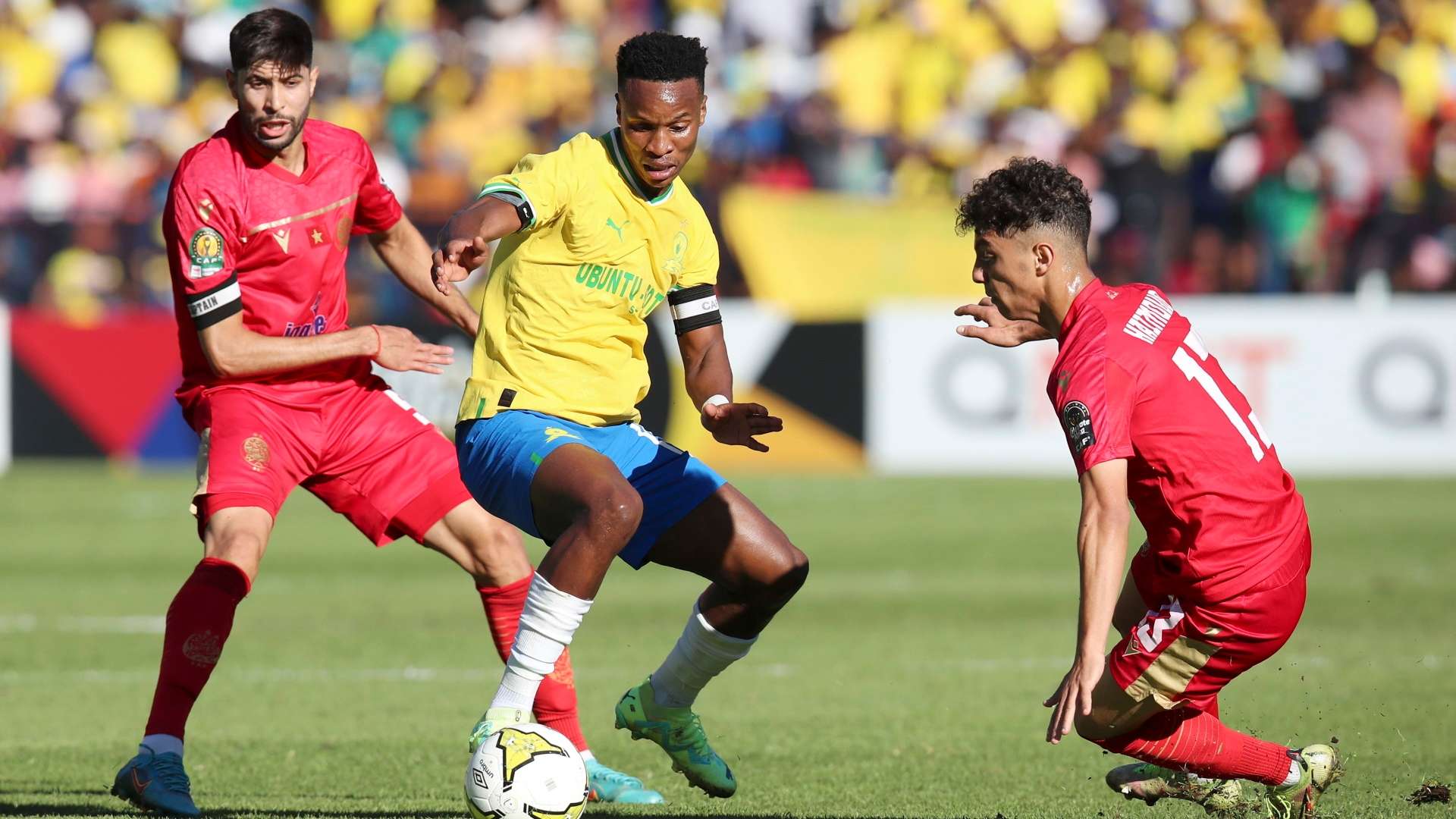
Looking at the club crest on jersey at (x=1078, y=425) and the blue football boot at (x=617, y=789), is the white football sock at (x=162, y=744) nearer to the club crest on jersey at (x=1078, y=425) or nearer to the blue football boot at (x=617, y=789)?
the blue football boot at (x=617, y=789)

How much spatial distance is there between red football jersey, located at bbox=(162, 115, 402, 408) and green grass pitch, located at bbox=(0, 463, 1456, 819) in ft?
4.84

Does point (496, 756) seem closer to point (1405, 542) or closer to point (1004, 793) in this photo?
point (1004, 793)

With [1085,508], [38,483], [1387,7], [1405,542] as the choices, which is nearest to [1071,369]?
[1085,508]

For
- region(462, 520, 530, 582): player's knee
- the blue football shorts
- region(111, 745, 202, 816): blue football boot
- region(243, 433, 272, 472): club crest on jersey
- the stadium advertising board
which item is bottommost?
the stadium advertising board

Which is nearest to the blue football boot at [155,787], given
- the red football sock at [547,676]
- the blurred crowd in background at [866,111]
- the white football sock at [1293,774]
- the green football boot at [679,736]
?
the red football sock at [547,676]

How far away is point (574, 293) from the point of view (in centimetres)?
582

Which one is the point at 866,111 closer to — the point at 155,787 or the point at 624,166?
the point at 624,166

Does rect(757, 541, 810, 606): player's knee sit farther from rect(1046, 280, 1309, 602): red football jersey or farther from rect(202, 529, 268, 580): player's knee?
rect(202, 529, 268, 580): player's knee

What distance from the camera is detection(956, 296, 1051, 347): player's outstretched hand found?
5496 mm

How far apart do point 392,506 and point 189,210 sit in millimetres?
1173

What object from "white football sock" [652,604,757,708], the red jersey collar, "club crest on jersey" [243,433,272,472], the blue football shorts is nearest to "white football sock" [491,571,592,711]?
the blue football shorts

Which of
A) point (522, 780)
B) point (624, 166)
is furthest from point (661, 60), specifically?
point (522, 780)

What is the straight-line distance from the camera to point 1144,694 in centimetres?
511

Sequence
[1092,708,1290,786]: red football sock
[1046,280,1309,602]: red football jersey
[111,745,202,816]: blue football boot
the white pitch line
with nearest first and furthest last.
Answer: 1. [1046,280,1309,602]: red football jersey
2. [1092,708,1290,786]: red football sock
3. [111,745,202,816]: blue football boot
4. the white pitch line
